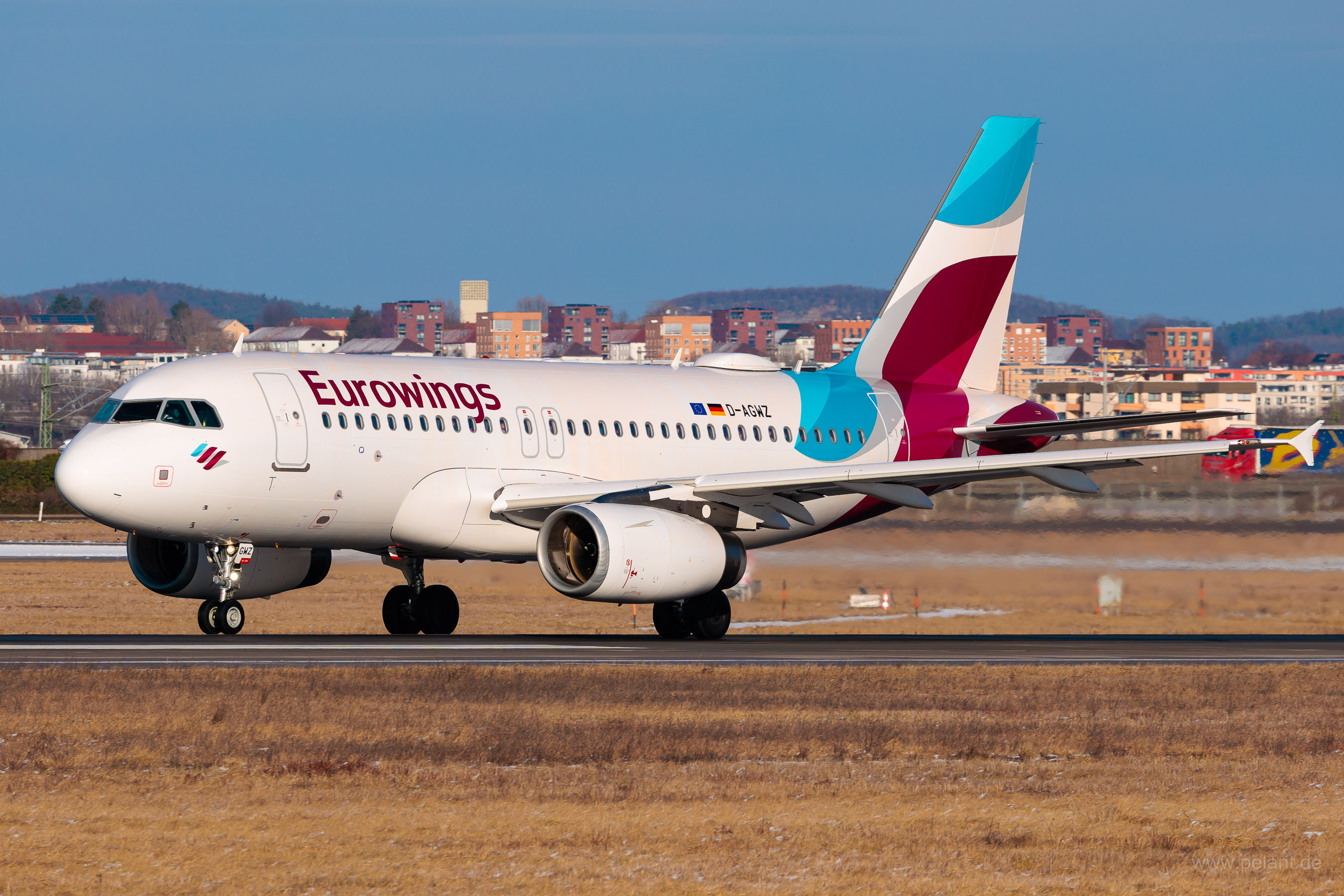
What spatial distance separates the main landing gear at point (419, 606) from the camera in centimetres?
3278

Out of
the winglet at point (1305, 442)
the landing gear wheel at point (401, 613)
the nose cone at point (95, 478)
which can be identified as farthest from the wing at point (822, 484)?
the nose cone at point (95, 478)

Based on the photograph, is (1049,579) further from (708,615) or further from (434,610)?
(434,610)

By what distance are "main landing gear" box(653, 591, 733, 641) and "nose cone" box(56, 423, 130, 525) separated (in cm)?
943

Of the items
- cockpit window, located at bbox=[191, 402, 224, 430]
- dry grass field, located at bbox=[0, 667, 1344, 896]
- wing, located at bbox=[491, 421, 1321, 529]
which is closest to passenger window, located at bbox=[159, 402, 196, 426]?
cockpit window, located at bbox=[191, 402, 224, 430]

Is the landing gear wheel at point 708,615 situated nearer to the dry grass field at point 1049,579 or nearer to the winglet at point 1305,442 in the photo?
the dry grass field at point 1049,579

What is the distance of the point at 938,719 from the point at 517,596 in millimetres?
34367

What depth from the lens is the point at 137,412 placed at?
28.2 m

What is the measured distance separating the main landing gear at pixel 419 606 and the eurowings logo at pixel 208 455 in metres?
5.26

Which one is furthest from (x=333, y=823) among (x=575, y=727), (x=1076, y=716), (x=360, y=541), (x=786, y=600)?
(x=786, y=600)

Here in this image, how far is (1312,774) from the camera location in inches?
645

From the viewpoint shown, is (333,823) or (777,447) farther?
(777,447)

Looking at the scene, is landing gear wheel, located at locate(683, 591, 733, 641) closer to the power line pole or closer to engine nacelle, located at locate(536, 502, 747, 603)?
engine nacelle, located at locate(536, 502, 747, 603)

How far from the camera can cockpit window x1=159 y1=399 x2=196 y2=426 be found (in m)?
28.2

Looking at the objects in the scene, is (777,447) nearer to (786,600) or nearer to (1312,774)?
(786,600)
